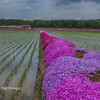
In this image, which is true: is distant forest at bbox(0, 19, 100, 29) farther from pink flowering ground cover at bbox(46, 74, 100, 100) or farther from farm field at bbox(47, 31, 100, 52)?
pink flowering ground cover at bbox(46, 74, 100, 100)

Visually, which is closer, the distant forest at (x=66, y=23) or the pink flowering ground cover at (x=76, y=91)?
the pink flowering ground cover at (x=76, y=91)

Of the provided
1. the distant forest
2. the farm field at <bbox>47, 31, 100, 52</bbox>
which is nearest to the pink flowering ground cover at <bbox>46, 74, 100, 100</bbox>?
the farm field at <bbox>47, 31, 100, 52</bbox>

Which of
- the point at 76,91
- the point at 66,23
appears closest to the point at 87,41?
the point at 76,91

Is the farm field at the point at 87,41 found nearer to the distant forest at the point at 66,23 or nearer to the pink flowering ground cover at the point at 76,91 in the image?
the pink flowering ground cover at the point at 76,91

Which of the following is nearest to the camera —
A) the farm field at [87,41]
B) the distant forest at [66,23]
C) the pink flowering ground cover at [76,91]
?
the pink flowering ground cover at [76,91]

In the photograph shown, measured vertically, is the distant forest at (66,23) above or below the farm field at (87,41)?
above

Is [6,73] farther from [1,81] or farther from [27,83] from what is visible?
[27,83]

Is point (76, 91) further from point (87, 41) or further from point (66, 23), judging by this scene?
point (66, 23)

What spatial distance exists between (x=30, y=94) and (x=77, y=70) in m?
2.40

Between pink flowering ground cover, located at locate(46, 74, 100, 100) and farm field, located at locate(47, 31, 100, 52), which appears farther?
farm field, located at locate(47, 31, 100, 52)

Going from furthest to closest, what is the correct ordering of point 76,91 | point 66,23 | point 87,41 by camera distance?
point 66,23
point 87,41
point 76,91

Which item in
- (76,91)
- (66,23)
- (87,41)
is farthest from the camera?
(66,23)

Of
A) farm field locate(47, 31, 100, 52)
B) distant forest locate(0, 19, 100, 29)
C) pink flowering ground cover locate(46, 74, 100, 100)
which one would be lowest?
farm field locate(47, 31, 100, 52)

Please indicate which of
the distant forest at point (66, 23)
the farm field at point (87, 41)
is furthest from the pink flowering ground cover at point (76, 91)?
the distant forest at point (66, 23)
